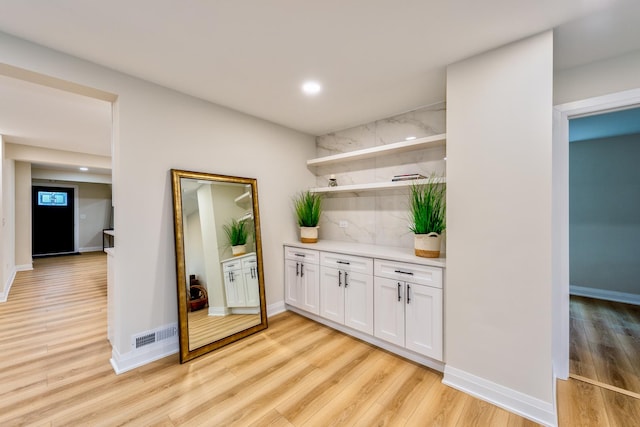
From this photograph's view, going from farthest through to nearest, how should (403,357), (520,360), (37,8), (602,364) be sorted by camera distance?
1. (403,357)
2. (602,364)
3. (520,360)
4. (37,8)

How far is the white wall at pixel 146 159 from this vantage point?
6.73 feet

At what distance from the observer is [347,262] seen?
9.11 feet

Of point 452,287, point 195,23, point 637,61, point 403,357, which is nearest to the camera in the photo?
point 195,23

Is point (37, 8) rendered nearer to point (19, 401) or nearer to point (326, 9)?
point (326, 9)

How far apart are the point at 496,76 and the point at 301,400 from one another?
269cm

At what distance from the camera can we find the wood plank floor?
210 cm

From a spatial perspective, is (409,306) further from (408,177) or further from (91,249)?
(91,249)

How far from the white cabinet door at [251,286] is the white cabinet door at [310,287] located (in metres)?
0.55

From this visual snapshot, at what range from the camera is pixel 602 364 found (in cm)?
225

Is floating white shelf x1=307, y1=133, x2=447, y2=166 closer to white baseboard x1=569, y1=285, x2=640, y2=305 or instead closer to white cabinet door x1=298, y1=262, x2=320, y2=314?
white cabinet door x1=298, y1=262, x2=320, y2=314

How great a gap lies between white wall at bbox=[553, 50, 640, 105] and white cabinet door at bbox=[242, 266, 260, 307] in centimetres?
324

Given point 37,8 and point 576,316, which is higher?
point 37,8

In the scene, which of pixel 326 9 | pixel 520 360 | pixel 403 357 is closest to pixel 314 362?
pixel 403 357

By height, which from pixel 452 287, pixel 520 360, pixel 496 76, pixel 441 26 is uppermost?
pixel 441 26
